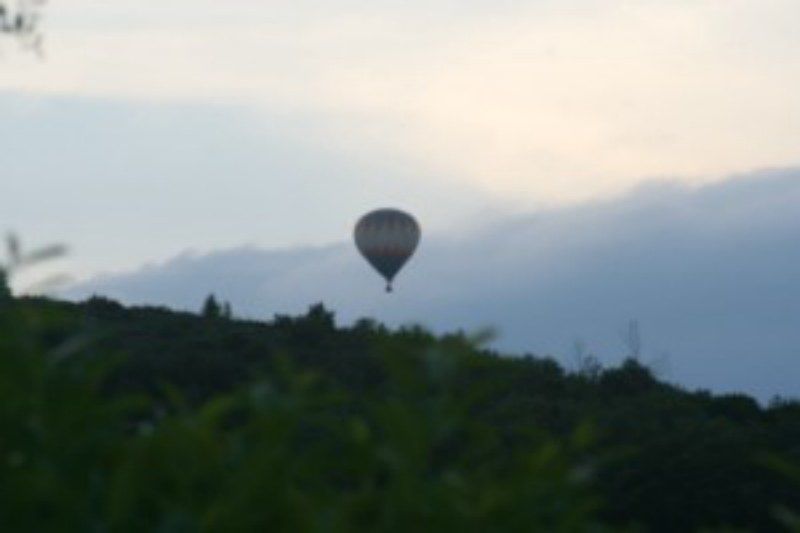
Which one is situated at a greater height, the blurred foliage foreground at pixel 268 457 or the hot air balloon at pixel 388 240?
the hot air balloon at pixel 388 240

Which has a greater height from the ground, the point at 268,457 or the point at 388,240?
the point at 388,240

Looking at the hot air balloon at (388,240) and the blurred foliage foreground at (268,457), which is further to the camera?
the hot air balloon at (388,240)

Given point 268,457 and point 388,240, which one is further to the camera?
point 388,240

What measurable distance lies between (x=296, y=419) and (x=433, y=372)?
29cm

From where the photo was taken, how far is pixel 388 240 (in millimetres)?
69500

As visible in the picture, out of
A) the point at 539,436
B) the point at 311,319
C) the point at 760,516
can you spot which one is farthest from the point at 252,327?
the point at 539,436

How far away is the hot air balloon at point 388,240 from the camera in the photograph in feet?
228

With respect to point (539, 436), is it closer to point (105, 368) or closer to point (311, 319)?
point (105, 368)

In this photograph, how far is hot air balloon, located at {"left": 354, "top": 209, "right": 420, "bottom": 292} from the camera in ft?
228

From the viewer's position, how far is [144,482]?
18.9ft

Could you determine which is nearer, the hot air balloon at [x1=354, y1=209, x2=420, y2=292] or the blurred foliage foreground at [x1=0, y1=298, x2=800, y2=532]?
the blurred foliage foreground at [x1=0, y1=298, x2=800, y2=532]

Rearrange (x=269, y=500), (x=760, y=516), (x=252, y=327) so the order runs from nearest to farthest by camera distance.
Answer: (x=269, y=500), (x=760, y=516), (x=252, y=327)

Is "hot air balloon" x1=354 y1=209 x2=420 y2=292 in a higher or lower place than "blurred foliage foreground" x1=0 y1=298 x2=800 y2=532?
higher

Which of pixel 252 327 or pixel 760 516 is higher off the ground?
pixel 252 327
